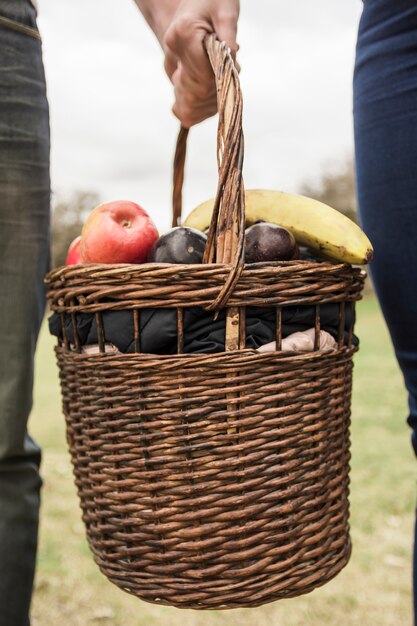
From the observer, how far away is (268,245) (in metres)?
1.03

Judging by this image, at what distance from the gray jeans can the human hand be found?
264mm

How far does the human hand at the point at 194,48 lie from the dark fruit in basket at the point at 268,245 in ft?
1.10

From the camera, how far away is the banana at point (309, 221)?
40.6 inches

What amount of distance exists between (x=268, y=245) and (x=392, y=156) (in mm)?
314

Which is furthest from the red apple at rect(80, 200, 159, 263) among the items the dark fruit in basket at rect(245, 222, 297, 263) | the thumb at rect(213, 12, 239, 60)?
the thumb at rect(213, 12, 239, 60)

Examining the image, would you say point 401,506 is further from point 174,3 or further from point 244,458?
point 174,3

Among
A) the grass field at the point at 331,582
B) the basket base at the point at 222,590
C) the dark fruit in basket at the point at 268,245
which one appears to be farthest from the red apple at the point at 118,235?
the grass field at the point at 331,582

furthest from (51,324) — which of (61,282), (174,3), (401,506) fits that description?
(401,506)

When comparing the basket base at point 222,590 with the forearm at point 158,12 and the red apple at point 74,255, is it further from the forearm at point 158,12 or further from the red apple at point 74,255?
the forearm at point 158,12

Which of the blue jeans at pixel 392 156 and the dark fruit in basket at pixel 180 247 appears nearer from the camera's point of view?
the dark fruit in basket at pixel 180 247

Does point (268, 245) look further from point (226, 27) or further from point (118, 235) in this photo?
point (226, 27)

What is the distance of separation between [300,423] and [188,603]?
1.07ft

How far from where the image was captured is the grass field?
5.68 feet

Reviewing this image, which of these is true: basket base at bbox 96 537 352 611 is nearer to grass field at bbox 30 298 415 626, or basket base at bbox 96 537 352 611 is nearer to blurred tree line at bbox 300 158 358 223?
grass field at bbox 30 298 415 626
